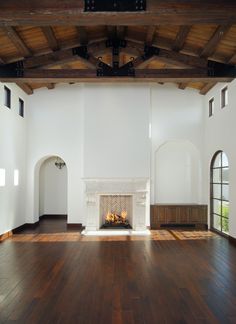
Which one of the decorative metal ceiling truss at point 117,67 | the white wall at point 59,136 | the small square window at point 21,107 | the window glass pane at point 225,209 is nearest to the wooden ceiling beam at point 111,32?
the decorative metal ceiling truss at point 117,67

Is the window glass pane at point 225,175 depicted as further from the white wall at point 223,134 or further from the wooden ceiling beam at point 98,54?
the wooden ceiling beam at point 98,54

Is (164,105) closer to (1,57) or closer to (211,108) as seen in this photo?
(211,108)

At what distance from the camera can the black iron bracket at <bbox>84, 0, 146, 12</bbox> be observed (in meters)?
3.93

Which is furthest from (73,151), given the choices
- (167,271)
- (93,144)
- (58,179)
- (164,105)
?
(167,271)

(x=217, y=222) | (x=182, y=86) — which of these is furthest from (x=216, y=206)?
(x=182, y=86)

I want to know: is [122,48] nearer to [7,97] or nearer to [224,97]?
[224,97]

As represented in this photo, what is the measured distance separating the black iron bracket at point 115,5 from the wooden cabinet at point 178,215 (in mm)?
6284

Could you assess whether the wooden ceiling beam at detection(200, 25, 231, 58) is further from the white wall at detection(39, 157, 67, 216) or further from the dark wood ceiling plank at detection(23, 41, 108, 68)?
the white wall at detection(39, 157, 67, 216)

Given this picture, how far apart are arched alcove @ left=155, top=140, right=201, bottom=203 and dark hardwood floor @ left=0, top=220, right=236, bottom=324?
267 centimetres

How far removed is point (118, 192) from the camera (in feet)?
29.4

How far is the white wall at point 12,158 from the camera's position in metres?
7.62

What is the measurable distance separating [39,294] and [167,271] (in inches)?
84.9

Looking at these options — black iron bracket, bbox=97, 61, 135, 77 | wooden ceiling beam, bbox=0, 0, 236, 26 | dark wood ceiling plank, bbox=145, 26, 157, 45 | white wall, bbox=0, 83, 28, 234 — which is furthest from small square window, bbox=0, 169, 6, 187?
dark wood ceiling plank, bbox=145, 26, 157, 45

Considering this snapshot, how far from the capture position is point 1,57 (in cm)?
666
